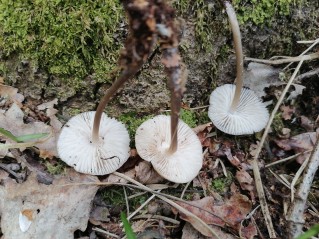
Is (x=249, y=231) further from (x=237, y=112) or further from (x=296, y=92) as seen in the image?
(x=296, y=92)

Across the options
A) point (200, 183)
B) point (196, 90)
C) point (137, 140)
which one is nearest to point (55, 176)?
point (137, 140)

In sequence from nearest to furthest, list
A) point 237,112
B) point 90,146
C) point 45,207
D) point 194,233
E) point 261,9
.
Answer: point 45,207
point 194,233
point 90,146
point 261,9
point 237,112

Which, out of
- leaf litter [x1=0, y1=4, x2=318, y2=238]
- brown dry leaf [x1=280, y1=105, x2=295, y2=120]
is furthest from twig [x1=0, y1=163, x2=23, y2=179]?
Answer: brown dry leaf [x1=280, y1=105, x2=295, y2=120]

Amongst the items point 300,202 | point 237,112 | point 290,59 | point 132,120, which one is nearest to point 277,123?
point 237,112

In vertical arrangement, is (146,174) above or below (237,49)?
below

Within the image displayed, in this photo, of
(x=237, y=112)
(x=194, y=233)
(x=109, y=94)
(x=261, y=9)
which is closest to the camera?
(x=109, y=94)

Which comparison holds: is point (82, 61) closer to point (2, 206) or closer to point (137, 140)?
point (137, 140)

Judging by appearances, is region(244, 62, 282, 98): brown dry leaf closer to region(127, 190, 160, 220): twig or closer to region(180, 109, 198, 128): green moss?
region(180, 109, 198, 128): green moss
